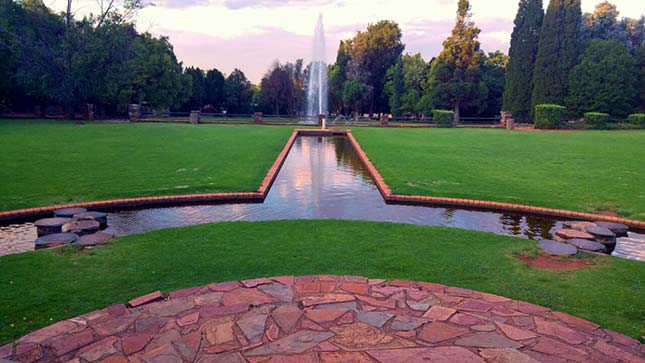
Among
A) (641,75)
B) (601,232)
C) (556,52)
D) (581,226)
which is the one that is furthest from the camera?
(641,75)

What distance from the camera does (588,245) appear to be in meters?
5.64

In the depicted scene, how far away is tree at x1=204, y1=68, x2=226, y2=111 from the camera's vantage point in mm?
46719

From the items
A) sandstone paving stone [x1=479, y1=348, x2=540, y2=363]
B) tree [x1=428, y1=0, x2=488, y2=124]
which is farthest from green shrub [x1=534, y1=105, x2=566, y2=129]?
sandstone paving stone [x1=479, y1=348, x2=540, y2=363]

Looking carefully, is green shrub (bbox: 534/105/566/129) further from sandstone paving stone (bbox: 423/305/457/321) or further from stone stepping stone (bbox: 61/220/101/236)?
stone stepping stone (bbox: 61/220/101/236)

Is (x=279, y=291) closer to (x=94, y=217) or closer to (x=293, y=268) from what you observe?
(x=293, y=268)

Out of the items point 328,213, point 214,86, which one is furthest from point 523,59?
point 328,213

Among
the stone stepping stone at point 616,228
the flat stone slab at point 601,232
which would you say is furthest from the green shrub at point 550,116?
the flat stone slab at point 601,232

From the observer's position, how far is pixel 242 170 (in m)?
10.9

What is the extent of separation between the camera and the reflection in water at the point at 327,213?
7121 millimetres

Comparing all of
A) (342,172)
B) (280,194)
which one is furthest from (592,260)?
(342,172)

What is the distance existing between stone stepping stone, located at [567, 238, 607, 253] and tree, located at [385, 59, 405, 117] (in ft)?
125

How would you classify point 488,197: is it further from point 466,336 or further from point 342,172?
point 466,336

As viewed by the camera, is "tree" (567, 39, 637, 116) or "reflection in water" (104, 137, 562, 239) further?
"tree" (567, 39, 637, 116)

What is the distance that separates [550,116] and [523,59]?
30.2 feet
